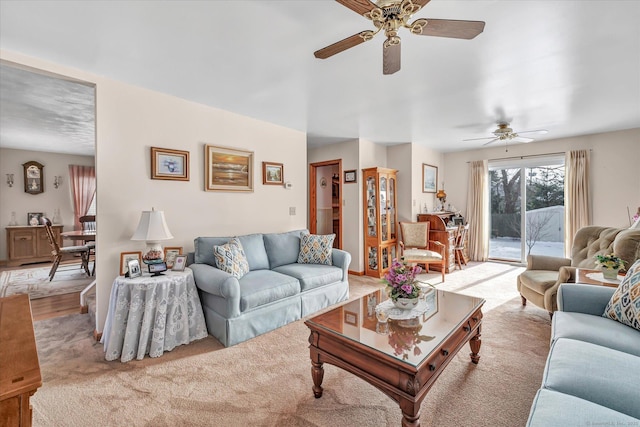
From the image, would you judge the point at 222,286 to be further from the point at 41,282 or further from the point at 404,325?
the point at 41,282

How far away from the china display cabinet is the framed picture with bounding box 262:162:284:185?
165 cm

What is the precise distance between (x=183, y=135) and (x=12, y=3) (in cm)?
156

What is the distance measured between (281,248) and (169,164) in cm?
161

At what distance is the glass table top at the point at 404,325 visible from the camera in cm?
153

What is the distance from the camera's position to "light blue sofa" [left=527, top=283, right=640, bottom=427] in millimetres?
1010

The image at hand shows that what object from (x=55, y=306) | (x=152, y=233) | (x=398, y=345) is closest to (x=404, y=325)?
(x=398, y=345)

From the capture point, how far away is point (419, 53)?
224cm

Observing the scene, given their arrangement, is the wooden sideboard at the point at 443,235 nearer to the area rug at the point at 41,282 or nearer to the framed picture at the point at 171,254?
the framed picture at the point at 171,254

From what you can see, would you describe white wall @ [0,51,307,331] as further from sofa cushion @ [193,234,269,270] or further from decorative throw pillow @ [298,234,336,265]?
decorative throw pillow @ [298,234,336,265]

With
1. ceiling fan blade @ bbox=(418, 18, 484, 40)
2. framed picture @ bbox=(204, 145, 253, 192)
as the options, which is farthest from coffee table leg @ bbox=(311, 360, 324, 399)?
framed picture @ bbox=(204, 145, 253, 192)

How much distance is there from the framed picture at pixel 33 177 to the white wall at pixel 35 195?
63 millimetres

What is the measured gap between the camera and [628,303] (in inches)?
68.3

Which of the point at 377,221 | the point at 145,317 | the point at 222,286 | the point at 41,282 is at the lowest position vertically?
the point at 41,282

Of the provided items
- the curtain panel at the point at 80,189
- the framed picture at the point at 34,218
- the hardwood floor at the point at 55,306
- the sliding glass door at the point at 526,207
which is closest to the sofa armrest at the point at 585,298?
the sliding glass door at the point at 526,207
